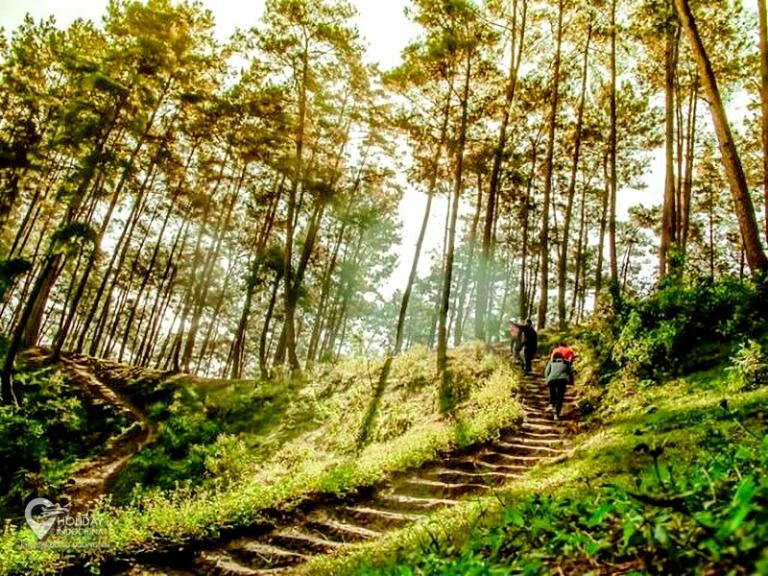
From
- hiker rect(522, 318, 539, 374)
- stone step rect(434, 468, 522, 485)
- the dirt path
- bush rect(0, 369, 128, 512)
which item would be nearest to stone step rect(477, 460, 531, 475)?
stone step rect(434, 468, 522, 485)

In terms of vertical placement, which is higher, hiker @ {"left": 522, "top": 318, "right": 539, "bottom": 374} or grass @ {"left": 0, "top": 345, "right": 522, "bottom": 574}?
hiker @ {"left": 522, "top": 318, "right": 539, "bottom": 374}

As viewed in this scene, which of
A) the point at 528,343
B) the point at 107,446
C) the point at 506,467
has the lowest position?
the point at 107,446

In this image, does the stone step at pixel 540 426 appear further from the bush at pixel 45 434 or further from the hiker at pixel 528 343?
the bush at pixel 45 434

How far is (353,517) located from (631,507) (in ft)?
19.5

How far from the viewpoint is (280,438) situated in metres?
14.5

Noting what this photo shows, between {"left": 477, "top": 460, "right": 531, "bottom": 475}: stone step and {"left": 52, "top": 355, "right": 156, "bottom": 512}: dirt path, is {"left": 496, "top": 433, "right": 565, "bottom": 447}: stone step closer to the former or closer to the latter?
{"left": 477, "top": 460, "right": 531, "bottom": 475}: stone step

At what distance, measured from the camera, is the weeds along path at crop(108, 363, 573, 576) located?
6641 mm

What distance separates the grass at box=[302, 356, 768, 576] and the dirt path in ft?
31.8

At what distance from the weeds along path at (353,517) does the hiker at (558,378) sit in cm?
107

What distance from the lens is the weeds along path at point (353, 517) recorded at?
664 centimetres

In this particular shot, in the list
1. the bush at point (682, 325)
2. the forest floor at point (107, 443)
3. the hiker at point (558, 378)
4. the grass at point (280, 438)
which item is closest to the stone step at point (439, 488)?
the grass at point (280, 438)

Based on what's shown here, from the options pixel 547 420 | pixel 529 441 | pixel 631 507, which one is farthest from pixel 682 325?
pixel 631 507

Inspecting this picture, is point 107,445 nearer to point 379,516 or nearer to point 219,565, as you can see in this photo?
point 219,565

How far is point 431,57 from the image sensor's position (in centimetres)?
1731
